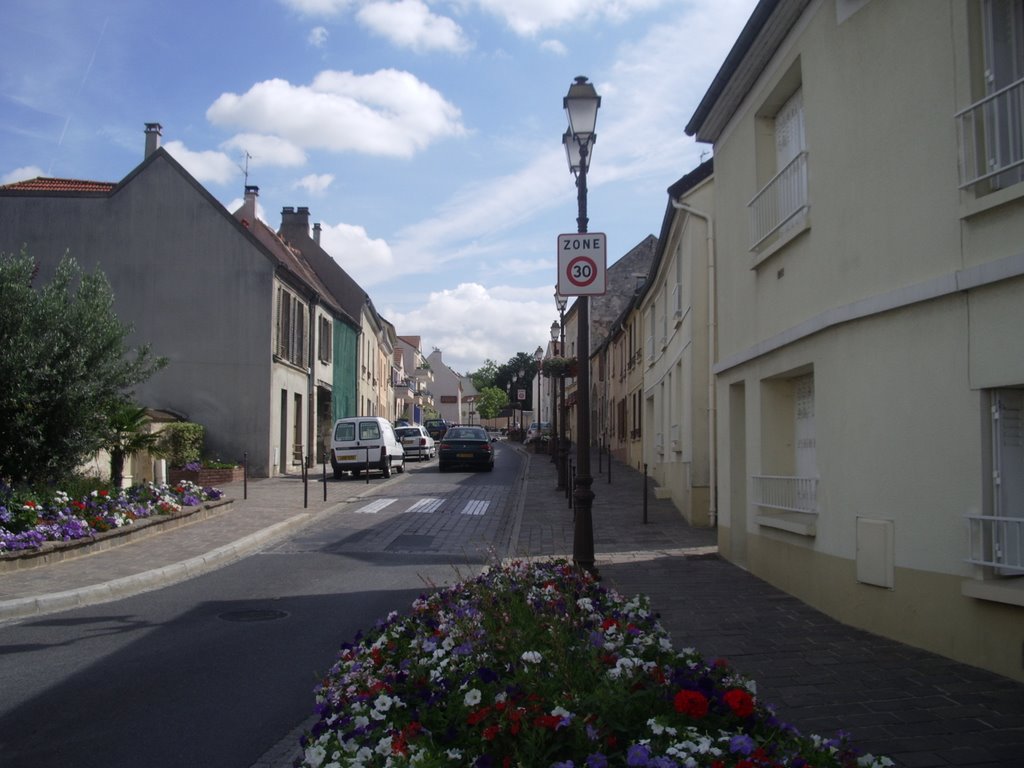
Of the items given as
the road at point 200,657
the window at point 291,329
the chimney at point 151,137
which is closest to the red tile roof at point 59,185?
the chimney at point 151,137

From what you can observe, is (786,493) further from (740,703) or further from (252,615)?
(740,703)

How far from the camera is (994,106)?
19.1ft

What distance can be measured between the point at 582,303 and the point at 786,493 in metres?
2.73

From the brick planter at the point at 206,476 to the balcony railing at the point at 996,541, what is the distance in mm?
18890

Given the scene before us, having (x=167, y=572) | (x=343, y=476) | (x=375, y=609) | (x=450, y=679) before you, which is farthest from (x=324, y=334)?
(x=450, y=679)

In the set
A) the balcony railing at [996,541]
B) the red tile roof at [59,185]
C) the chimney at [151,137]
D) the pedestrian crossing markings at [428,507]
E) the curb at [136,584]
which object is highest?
the chimney at [151,137]

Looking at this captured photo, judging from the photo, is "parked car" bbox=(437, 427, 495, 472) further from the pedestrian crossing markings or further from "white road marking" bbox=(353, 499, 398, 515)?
"white road marking" bbox=(353, 499, 398, 515)

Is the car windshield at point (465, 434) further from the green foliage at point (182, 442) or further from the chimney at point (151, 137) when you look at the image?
the chimney at point (151, 137)

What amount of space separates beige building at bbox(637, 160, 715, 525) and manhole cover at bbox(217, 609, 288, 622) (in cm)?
799

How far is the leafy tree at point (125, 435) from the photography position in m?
14.0

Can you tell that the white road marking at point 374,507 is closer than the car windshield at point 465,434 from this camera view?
Yes

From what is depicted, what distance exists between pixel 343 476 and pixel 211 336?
5.85 meters

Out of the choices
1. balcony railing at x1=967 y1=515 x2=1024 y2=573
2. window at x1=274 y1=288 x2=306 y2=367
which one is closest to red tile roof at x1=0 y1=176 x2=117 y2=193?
window at x1=274 y1=288 x2=306 y2=367

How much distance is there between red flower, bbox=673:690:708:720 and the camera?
10.8ft
